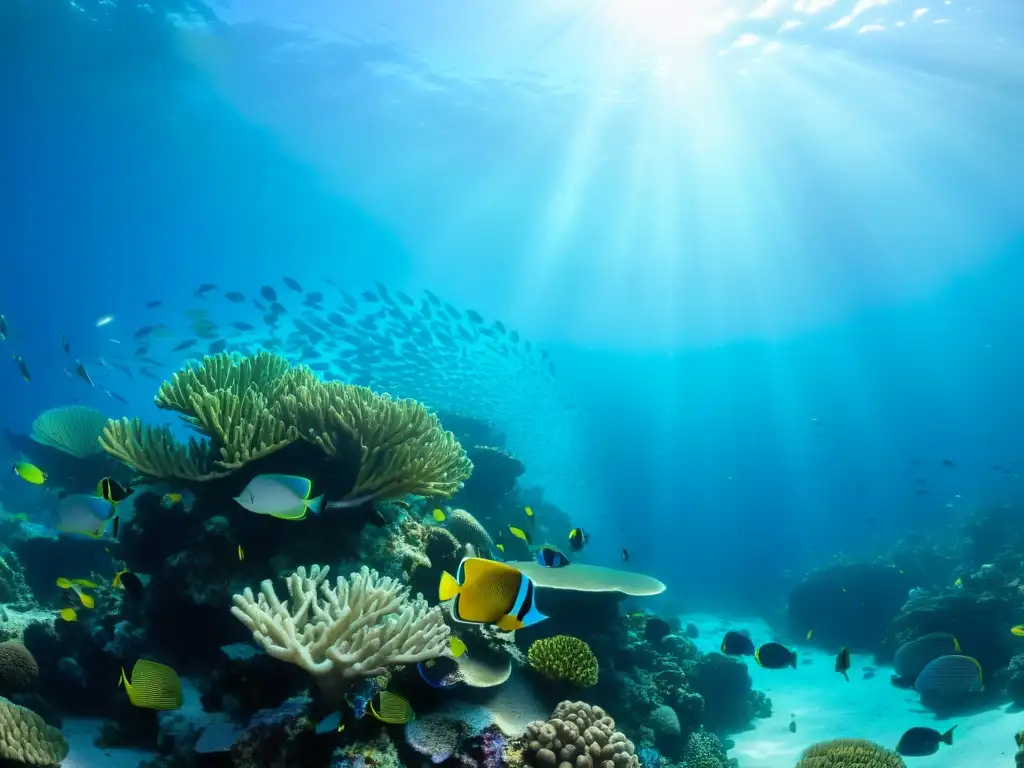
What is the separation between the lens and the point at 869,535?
48.4 meters

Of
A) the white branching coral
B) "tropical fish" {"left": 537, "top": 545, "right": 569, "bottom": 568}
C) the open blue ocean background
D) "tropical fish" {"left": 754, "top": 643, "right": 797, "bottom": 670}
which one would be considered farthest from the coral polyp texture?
the open blue ocean background

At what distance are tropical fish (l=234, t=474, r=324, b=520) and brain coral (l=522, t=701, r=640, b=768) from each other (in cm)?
233

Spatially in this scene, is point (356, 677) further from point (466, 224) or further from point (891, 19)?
point (466, 224)

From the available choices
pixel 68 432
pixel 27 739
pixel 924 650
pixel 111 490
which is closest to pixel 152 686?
pixel 27 739

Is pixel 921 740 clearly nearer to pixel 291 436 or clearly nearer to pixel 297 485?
pixel 297 485

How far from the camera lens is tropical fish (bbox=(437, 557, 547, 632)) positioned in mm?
2273

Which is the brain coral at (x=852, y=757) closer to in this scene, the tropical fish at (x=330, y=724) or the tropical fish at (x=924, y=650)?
the tropical fish at (x=924, y=650)

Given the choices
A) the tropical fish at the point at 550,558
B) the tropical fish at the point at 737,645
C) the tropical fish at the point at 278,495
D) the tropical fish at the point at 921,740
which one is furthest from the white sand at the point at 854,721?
the tropical fish at the point at 278,495

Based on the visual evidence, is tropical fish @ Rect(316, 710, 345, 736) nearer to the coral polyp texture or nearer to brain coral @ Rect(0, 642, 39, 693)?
the coral polyp texture

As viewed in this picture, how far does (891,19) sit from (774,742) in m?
27.3

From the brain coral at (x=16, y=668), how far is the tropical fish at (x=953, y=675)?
957 cm

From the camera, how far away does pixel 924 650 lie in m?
8.73

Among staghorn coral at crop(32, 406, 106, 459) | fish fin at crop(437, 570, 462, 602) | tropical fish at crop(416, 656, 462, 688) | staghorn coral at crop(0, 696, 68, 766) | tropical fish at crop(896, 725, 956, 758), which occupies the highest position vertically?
staghorn coral at crop(32, 406, 106, 459)

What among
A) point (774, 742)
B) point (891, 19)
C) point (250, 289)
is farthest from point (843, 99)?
point (250, 289)
